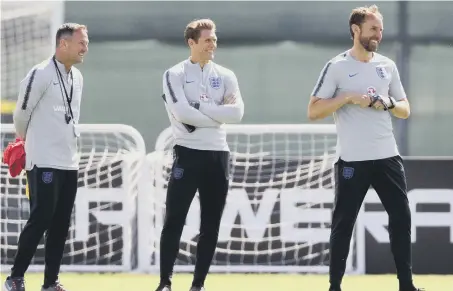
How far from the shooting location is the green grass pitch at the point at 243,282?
24.6 feet

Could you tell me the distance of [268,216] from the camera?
850 cm

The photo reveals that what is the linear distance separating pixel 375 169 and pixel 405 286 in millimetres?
678

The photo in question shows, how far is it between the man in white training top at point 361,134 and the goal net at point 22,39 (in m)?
6.70

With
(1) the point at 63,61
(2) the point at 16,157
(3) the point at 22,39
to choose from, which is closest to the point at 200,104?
(1) the point at 63,61

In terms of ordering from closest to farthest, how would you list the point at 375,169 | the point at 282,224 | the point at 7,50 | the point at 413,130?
the point at 375,169
the point at 282,224
the point at 413,130
the point at 7,50

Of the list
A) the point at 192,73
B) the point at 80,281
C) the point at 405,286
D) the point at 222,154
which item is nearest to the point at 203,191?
the point at 222,154

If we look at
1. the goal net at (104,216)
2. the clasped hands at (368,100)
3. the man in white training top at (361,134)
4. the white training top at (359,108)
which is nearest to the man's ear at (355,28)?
the man in white training top at (361,134)

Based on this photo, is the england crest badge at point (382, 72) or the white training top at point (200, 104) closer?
the england crest badge at point (382, 72)

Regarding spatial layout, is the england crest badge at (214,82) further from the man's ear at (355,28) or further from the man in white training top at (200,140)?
the man's ear at (355,28)

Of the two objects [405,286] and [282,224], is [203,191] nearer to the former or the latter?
[405,286]

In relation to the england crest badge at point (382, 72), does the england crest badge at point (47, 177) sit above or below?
below

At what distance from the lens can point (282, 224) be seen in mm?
8484

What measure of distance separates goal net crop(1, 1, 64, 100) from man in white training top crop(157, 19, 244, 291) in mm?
6124

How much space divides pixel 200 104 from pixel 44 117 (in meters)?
0.89
